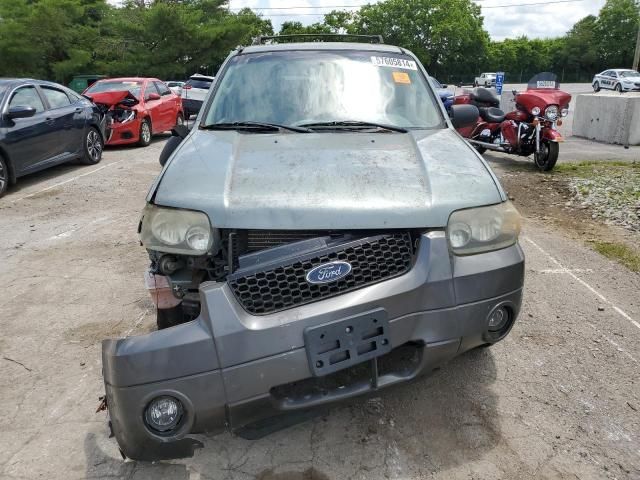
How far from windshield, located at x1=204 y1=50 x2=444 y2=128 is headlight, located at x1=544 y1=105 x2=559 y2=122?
6.00 meters

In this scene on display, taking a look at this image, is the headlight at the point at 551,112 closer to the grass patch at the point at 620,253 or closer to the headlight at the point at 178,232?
the grass patch at the point at 620,253

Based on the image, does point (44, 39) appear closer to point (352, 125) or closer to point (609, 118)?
point (609, 118)

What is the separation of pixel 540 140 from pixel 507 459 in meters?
7.81

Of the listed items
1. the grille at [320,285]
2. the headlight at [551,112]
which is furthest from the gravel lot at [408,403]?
the headlight at [551,112]

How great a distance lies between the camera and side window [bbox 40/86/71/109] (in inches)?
356

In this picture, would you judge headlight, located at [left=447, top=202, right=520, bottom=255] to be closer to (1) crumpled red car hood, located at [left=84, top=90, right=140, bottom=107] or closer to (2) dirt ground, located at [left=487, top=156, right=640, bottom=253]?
(2) dirt ground, located at [left=487, top=156, right=640, bottom=253]

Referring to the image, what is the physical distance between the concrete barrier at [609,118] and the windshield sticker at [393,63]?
996 centimetres

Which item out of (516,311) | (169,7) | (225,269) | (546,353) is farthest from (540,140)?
(169,7)

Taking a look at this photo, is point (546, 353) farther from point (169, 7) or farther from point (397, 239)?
point (169, 7)

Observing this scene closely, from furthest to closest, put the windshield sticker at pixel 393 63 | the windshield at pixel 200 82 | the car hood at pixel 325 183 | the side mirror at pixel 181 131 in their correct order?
the windshield at pixel 200 82
the windshield sticker at pixel 393 63
the side mirror at pixel 181 131
the car hood at pixel 325 183

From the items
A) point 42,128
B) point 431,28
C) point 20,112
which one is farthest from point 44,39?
point 431,28

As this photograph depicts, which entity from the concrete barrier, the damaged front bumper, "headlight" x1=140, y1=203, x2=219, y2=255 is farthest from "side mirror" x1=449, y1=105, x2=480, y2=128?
the concrete barrier

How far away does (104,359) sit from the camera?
216 cm

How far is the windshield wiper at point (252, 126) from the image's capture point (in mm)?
3361
